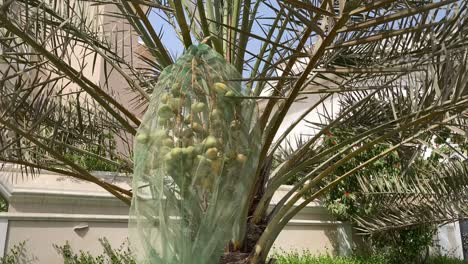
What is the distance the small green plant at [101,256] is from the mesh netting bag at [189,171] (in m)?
3.10

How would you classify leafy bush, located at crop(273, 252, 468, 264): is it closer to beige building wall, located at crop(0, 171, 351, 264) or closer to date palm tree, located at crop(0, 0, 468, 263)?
beige building wall, located at crop(0, 171, 351, 264)

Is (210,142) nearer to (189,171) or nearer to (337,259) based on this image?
(189,171)

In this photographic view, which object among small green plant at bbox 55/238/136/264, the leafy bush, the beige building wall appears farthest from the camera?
the leafy bush

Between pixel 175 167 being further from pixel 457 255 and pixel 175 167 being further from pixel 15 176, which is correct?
pixel 457 255

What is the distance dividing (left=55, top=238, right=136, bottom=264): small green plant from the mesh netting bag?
10.2 ft

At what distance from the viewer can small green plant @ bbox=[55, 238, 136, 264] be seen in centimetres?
459

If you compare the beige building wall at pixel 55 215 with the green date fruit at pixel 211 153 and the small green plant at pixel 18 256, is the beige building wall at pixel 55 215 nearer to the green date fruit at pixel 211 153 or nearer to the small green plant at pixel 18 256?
the small green plant at pixel 18 256

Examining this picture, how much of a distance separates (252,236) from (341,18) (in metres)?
1.51

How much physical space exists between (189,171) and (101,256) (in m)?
3.68

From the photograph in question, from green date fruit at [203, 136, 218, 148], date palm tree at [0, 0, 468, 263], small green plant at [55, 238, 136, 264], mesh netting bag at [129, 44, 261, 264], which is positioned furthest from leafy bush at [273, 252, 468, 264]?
green date fruit at [203, 136, 218, 148]

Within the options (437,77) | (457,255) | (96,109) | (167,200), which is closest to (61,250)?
(96,109)

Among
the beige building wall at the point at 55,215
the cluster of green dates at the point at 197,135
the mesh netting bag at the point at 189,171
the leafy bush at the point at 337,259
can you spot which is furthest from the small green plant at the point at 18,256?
the cluster of green dates at the point at 197,135

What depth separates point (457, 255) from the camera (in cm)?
796

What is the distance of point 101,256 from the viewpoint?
15.8 ft
